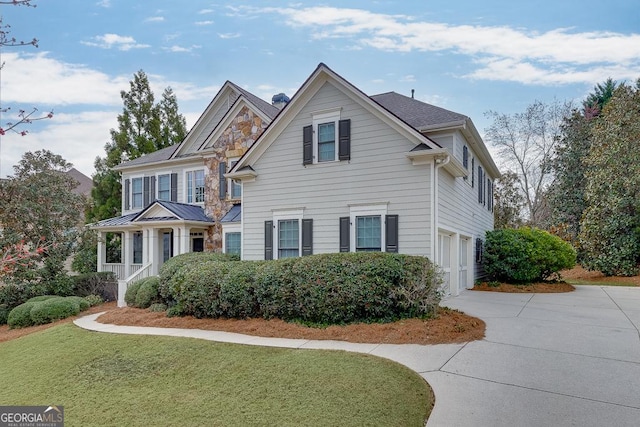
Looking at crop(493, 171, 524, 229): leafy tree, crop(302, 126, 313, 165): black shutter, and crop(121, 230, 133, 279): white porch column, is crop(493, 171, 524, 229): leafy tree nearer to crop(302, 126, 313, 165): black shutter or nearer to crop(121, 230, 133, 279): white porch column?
crop(302, 126, 313, 165): black shutter

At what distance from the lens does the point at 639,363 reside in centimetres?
559

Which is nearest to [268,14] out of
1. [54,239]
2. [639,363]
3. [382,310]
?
[382,310]

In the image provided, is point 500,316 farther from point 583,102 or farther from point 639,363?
point 583,102

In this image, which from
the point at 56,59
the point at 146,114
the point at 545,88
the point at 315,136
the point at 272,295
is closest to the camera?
the point at 56,59

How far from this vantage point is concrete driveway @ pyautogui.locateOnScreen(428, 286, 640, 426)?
411cm

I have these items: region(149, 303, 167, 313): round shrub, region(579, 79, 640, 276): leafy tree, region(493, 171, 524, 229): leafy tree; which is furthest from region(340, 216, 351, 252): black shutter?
region(493, 171, 524, 229): leafy tree

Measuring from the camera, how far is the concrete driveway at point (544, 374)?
4.11 meters

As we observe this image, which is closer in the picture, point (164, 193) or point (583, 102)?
point (164, 193)

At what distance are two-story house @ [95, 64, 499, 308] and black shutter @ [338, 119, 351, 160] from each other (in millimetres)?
29

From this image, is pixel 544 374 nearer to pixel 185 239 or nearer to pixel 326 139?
pixel 326 139

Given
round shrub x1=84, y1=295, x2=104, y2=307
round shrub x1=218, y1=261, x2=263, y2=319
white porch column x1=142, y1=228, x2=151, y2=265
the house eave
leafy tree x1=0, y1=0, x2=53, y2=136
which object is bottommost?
round shrub x1=84, y1=295, x2=104, y2=307

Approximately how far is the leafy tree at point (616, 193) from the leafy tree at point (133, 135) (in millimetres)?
24139

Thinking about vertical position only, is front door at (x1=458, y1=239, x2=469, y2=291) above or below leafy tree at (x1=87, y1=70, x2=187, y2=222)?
below

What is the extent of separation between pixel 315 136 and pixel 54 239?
10.2m
